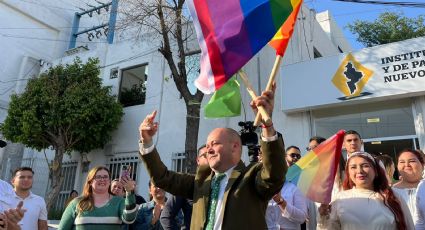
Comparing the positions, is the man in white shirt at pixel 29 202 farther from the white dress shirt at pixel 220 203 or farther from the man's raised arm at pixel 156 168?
the white dress shirt at pixel 220 203

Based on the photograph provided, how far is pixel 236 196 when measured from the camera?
2393mm

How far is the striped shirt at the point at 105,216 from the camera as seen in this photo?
3.65 m

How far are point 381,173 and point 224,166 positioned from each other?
1.51 metres

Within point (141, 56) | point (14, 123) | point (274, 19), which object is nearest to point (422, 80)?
point (274, 19)

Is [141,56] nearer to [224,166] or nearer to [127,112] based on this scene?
[127,112]

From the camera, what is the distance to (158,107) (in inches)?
455

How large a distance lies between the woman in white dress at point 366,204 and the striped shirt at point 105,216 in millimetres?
1748

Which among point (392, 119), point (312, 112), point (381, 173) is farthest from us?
point (312, 112)

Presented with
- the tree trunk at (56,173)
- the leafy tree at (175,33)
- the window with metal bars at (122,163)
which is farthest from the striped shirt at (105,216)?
the tree trunk at (56,173)

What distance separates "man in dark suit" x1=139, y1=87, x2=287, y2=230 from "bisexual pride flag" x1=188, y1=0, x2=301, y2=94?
54 centimetres

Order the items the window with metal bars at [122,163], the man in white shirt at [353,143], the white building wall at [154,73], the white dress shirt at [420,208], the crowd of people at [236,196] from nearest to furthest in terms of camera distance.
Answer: the crowd of people at [236,196] → the white dress shirt at [420,208] → the man in white shirt at [353,143] → the white building wall at [154,73] → the window with metal bars at [122,163]

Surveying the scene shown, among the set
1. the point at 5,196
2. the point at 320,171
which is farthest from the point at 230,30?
the point at 5,196

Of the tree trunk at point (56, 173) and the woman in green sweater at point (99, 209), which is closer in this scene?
the woman in green sweater at point (99, 209)

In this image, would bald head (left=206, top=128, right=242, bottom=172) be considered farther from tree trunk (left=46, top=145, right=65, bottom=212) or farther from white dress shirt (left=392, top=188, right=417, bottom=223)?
tree trunk (left=46, top=145, right=65, bottom=212)
